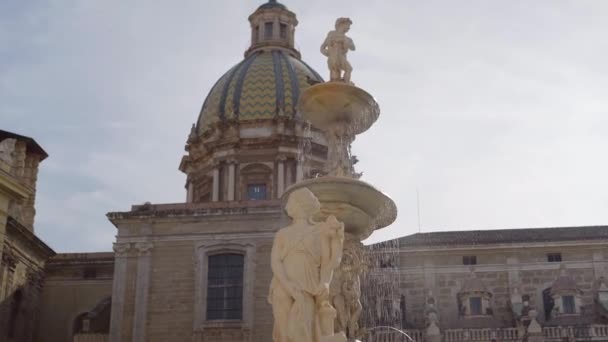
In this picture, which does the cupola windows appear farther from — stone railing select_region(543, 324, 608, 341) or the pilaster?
stone railing select_region(543, 324, 608, 341)

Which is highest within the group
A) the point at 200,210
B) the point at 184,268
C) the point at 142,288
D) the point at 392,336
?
the point at 200,210

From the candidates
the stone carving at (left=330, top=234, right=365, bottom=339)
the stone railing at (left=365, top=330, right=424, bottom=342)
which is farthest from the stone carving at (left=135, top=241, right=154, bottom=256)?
the stone carving at (left=330, top=234, right=365, bottom=339)

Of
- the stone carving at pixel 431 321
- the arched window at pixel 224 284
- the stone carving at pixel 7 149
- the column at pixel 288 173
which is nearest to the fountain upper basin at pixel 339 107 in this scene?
the arched window at pixel 224 284

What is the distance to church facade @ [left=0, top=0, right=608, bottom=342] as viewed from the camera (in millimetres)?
30109

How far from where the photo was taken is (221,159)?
124 ft

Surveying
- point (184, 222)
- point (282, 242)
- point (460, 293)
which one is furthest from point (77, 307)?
point (282, 242)

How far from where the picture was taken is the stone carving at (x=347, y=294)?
11109mm

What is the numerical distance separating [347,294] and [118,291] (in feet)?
68.7

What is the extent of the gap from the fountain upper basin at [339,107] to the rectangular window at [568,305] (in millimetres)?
21735

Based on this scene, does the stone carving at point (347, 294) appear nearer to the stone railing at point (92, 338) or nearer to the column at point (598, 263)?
the stone railing at point (92, 338)

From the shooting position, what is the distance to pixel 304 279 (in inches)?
357

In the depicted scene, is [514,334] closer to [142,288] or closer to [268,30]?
[142,288]

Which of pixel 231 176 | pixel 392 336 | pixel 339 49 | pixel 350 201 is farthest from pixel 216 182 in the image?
pixel 350 201

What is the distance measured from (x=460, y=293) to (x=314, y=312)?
24924 mm
